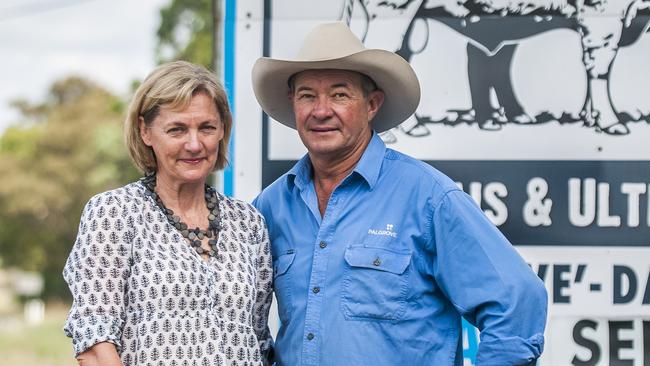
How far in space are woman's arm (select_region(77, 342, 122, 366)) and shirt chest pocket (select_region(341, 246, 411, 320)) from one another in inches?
26.1

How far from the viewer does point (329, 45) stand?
10.3 feet

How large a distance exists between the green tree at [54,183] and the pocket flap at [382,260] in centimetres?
3357

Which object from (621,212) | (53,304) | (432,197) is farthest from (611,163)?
(53,304)

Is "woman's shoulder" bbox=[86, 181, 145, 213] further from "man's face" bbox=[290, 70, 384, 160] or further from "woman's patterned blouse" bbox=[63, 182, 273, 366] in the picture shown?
"man's face" bbox=[290, 70, 384, 160]

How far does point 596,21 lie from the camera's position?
3736 mm

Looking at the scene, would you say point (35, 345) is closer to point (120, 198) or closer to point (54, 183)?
point (54, 183)

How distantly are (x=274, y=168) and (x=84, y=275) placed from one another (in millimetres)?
1221

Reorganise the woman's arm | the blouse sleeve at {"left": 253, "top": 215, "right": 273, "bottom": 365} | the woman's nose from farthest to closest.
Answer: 1. the blouse sleeve at {"left": 253, "top": 215, "right": 273, "bottom": 365}
2. the woman's nose
3. the woman's arm

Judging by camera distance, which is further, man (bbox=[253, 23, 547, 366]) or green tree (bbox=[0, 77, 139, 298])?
green tree (bbox=[0, 77, 139, 298])

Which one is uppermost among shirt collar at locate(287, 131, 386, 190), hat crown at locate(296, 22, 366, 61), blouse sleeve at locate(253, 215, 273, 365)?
hat crown at locate(296, 22, 366, 61)

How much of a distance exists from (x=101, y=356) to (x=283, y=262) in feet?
2.19

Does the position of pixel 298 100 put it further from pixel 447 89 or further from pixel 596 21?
pixel 596 21

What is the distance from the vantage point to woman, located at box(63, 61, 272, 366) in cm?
276

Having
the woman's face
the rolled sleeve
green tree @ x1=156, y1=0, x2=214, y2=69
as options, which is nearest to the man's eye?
the woman's face
